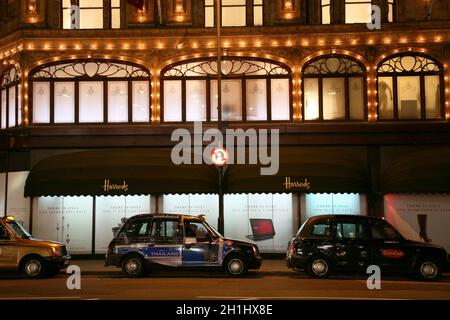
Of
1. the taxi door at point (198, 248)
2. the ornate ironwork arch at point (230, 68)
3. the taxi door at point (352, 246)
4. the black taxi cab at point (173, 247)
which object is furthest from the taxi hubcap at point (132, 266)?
the ornate ironwork arch at point (230, 68)

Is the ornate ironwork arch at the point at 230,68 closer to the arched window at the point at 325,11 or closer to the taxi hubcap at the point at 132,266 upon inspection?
the arched window at the point at 325,11

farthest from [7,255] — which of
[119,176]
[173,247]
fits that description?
[119,176]

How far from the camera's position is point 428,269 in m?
18.4

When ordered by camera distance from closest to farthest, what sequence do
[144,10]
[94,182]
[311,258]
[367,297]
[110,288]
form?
[367,297] < [110,288] < [311,258] < [94,182] < [144,10]

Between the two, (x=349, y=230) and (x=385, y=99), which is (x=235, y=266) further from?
(x=385, y=99)

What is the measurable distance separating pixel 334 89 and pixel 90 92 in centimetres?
985

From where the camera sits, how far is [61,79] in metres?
25.6

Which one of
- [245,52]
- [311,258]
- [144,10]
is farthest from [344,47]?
[311,258]

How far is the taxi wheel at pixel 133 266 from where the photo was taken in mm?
18984

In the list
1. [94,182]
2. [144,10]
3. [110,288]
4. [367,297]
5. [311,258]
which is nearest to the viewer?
[367,297]

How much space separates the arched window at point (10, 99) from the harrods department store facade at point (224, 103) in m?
0.22

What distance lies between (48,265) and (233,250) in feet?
18.4

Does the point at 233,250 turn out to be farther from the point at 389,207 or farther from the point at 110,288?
the point at 389,207

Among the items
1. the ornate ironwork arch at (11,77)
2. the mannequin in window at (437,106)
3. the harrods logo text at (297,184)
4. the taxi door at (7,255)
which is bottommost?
the taxi door at (7,255)
